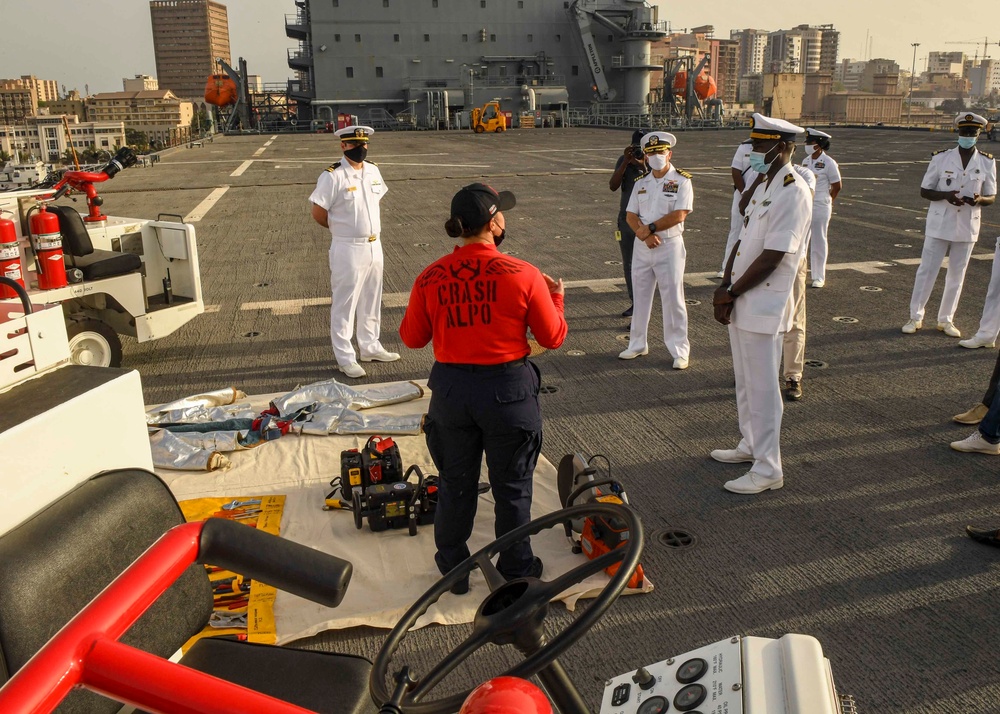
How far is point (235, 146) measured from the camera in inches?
1607

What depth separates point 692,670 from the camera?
2146mm

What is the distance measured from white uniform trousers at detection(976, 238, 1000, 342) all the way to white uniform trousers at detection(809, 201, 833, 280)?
2.57m

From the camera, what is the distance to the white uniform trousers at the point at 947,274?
812 centimetres

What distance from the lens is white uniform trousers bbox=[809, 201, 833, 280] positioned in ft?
33.4

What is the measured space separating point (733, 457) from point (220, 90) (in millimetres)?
60844

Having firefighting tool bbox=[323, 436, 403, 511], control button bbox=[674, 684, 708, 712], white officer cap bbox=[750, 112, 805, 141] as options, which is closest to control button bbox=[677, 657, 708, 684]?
control button bbox=[674, 684, 708, 712]

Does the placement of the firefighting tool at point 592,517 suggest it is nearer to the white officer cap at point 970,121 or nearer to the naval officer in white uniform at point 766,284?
the naval officer in white uniform at point 766,284

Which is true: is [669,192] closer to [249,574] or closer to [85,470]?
[85,470]

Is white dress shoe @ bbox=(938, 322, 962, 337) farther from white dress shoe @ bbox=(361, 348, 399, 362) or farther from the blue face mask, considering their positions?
white dress shoe @ bbox=(361, 348, 399, 362)

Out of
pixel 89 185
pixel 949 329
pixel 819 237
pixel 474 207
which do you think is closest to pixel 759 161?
pixel 474 207

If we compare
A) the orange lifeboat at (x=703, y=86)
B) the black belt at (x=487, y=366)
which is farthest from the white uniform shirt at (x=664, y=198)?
the orange lifeboat at (x=703, y=86)

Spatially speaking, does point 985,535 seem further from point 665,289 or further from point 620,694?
point 665,289

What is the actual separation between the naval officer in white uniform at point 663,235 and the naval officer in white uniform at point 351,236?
247cm

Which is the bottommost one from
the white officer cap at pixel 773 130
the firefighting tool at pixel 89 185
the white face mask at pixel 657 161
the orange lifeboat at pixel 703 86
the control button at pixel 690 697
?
the control button at pixel 690 697
